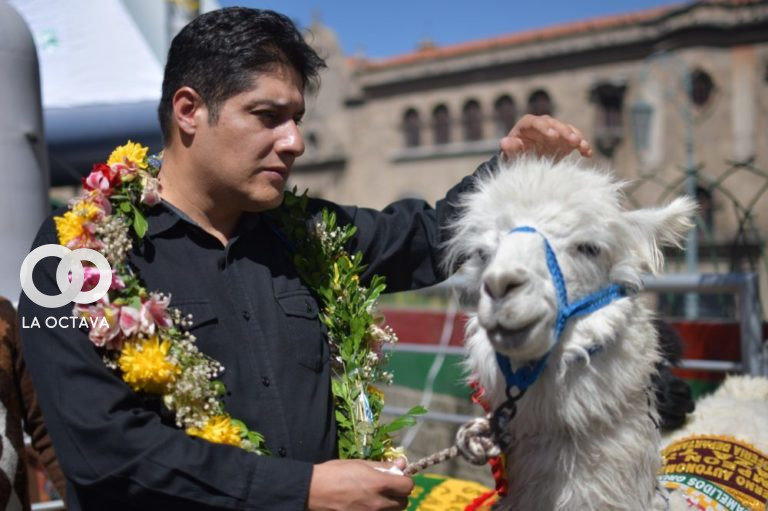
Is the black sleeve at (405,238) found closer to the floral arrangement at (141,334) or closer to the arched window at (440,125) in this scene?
the floral arrangement at (141,334)

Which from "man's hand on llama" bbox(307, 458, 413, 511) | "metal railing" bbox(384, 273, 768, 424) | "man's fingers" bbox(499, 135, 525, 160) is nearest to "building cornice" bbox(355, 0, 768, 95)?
"metal railing" bbox(384, 273, 768, 424)

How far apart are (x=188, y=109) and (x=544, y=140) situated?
3.19 feet

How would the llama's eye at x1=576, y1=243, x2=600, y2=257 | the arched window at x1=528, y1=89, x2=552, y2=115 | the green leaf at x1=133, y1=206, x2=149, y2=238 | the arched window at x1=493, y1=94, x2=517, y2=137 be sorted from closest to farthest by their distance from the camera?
the llama's eye at x1=576, y1=243, x2=600, y2=257 < the green leaf at x1=133, y1=206, x2=149, y2=238 < the arched window at x1=528, y1=89, x2=552, y2=115 < the arched window at x1=493, y1=94, x2=517, y2=137

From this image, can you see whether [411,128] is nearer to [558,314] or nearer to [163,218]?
[163,218]

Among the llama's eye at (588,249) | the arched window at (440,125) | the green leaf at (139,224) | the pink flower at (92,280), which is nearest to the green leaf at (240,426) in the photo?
the pink flower at (92,280)

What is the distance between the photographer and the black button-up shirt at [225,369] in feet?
4.88

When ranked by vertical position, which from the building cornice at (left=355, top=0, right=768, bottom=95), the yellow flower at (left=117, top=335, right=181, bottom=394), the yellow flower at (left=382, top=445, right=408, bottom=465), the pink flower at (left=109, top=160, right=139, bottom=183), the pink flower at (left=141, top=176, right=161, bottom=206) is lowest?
the yellow flower at (left=382, top=445, right=408, bottom=465)

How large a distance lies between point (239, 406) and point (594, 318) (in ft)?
2.81

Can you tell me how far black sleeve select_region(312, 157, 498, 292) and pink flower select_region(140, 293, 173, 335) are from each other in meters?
0.66

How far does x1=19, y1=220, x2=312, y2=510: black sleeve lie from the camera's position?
4.84 ft

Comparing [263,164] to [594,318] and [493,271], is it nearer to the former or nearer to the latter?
[493,271]

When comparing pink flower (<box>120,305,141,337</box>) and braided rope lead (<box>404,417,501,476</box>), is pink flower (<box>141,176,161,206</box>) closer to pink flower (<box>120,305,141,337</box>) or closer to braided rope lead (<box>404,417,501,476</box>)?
pink flower (<box>120,305,141,337</box>)

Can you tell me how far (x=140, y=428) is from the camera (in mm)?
1497

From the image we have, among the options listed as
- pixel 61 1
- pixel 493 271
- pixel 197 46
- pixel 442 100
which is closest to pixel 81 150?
pixel 61 1
